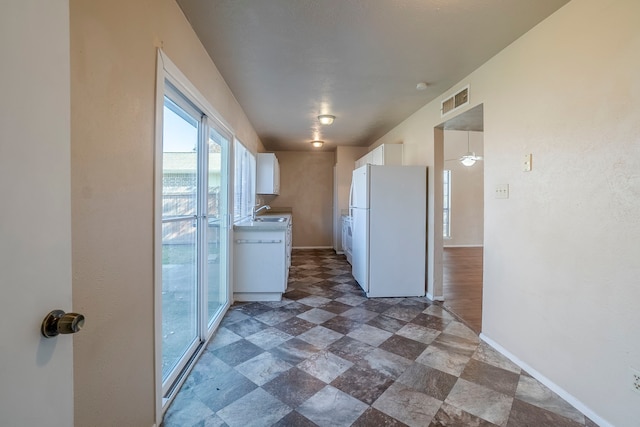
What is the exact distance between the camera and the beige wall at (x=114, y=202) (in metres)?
0.95

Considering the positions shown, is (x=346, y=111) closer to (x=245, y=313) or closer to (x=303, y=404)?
(x=245, y=313)

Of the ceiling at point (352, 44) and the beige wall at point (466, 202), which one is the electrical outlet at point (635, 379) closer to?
the ceiling at point (352, 44)

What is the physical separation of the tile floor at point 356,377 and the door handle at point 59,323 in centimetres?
127

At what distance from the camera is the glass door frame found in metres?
1.48

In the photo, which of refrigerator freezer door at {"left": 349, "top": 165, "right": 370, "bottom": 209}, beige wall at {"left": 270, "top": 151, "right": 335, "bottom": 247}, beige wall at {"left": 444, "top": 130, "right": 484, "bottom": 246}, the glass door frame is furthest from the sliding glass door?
beige wall at {"left": 444, "top": 130, "right": 484, "bottom": 246}

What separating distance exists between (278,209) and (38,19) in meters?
6.26

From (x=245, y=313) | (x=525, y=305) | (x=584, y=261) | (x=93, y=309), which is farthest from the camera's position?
(x=245, y=313)

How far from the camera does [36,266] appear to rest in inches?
23.9

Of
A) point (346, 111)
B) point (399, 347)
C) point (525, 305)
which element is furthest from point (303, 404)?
→ point (346, 111)

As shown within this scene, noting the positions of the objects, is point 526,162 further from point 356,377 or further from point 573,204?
point 356,377

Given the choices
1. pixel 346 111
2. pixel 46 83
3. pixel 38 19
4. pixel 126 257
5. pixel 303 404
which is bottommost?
pixel 303 404

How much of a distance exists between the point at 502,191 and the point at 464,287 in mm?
2194

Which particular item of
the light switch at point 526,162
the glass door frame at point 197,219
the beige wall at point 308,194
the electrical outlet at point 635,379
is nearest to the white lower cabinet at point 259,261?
the glass door frame at point 197,219

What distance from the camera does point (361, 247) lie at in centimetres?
388
